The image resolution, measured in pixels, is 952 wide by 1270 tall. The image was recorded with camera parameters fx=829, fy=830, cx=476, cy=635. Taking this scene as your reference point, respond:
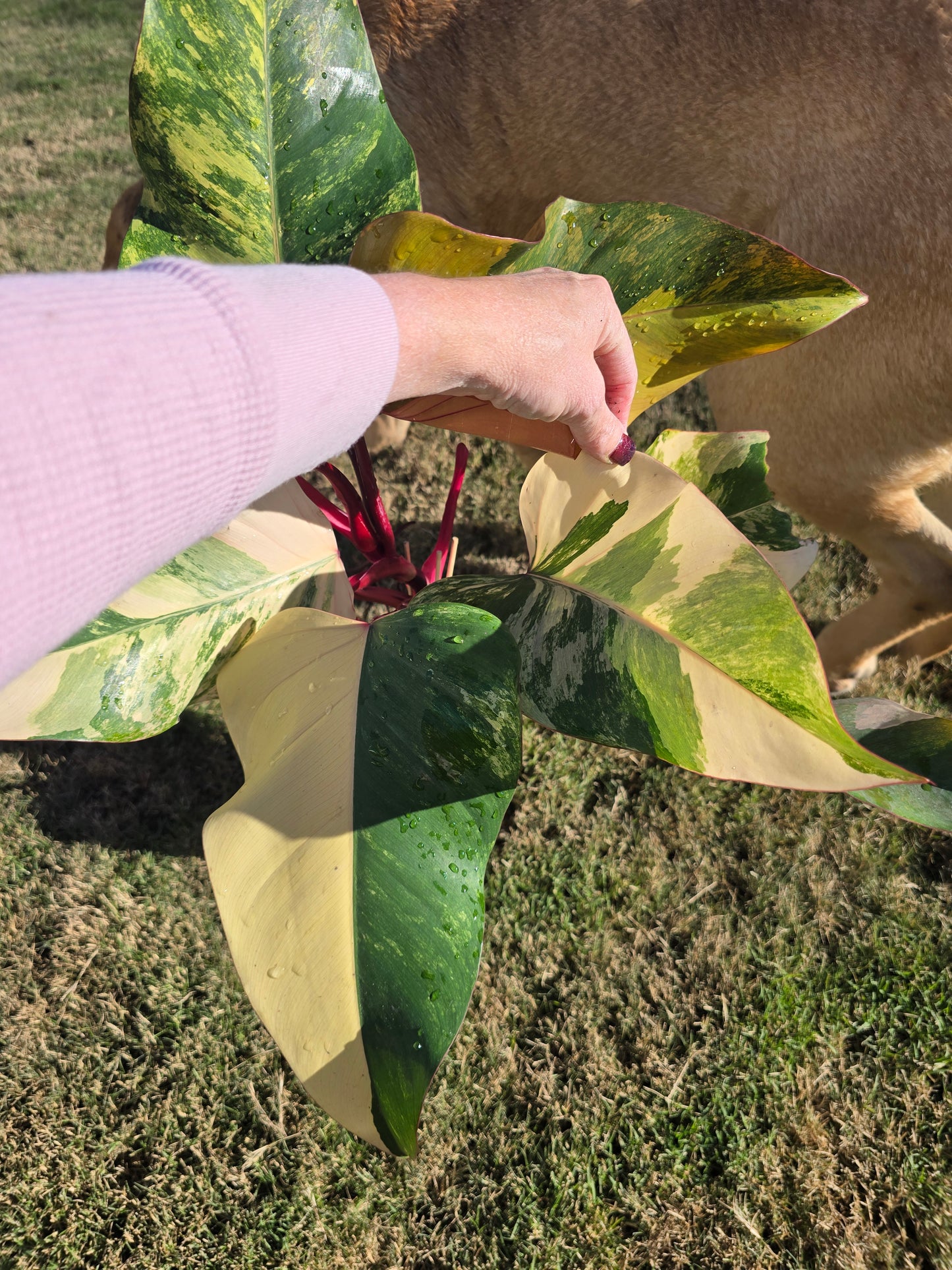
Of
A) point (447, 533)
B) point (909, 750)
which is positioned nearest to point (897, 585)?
point (909, 750)

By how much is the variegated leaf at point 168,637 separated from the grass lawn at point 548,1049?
97 centimetres

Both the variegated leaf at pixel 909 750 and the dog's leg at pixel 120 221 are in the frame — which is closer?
the variegated leaf at pixel 909 750

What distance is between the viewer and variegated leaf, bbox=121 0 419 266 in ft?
3.45

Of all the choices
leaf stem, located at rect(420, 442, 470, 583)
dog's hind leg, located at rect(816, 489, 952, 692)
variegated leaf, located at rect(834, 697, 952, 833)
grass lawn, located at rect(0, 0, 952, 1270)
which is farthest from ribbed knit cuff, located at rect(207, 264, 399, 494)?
grass lawn, located at rect(0, 0, 952, 1270)

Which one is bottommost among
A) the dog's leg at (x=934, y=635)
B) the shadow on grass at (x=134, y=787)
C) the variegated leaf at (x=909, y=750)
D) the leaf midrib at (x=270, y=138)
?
the shadow on grass at (x=134, y=787)

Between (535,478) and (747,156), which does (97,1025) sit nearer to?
(535,478)

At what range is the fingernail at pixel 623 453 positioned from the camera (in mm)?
1010

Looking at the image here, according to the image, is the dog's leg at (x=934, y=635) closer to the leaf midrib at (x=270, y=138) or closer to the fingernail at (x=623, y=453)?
the fingernail at (x=623, y=453)

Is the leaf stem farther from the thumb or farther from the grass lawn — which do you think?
the grass lawn

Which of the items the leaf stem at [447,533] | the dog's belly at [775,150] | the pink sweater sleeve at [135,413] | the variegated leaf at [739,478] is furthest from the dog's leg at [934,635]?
the pink sweater sleeve at [135,413]

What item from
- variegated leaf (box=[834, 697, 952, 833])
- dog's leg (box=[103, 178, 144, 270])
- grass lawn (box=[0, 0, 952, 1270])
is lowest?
grass lawn (box=[0, 0, 952, 1270])

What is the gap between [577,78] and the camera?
1.57 meters

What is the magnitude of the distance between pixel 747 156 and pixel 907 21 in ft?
1.01

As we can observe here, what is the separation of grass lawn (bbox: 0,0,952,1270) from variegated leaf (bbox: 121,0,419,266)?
4.31 feet
